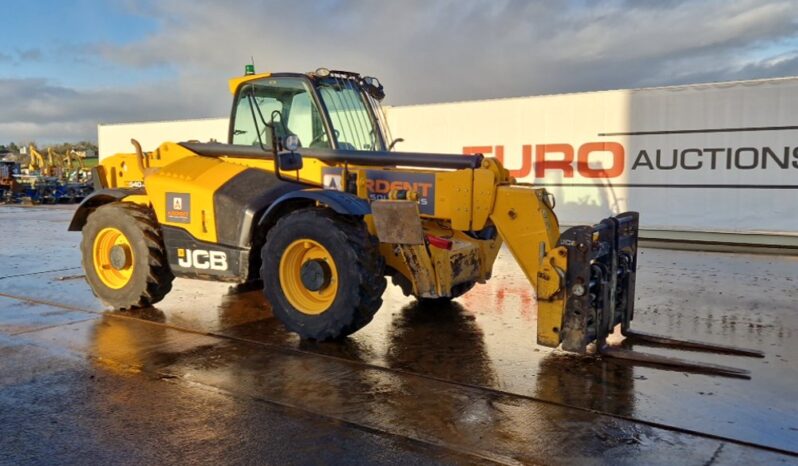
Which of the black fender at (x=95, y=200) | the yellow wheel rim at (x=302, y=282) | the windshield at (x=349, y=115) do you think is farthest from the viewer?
the black fender at (x=95, y=200)

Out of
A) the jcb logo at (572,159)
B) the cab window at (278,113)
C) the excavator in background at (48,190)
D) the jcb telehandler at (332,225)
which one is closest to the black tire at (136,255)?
the jcb telehandler at (332,225)

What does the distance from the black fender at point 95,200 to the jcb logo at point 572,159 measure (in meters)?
10.4

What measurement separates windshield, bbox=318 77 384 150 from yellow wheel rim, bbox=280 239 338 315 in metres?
1.13

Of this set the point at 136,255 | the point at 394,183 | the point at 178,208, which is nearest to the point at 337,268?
the point at 394,183

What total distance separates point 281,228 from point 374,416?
2.18 m

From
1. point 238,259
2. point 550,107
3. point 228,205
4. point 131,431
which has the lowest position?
point 131,431

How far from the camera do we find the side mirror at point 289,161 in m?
6.01

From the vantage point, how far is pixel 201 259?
644cm

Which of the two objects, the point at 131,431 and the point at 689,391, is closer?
the point at 131,431

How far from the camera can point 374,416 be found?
163 inches

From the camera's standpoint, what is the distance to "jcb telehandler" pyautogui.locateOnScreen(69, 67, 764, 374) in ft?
17.5

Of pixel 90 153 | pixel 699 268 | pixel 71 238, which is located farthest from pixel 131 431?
pixel 90 153

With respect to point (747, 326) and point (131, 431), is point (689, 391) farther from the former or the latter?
point (131, 431)

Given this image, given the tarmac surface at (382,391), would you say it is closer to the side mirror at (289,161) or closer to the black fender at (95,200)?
the black fender at (95,200)
